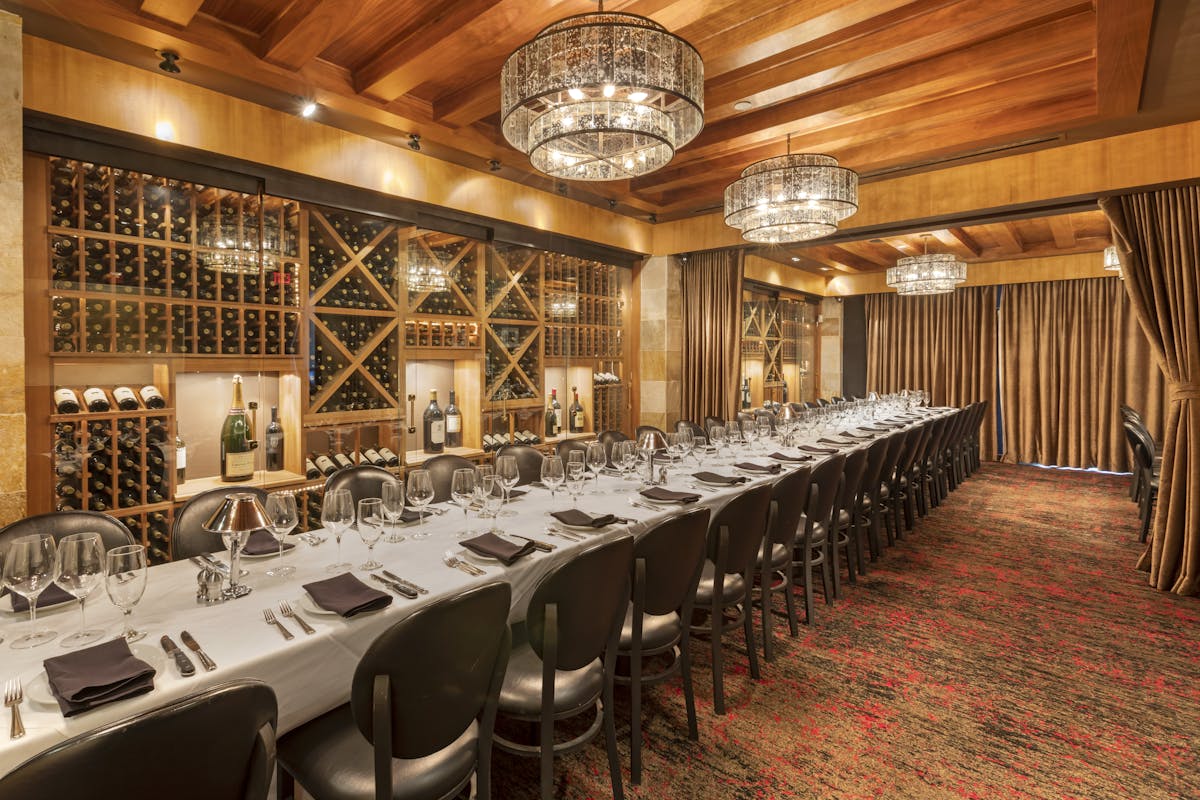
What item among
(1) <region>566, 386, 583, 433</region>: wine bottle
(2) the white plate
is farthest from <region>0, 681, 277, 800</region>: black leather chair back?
(1) <region>566, 386, 583, 433</region>: wine bottle

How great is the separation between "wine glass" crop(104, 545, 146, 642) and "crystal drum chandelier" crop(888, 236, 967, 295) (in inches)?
284

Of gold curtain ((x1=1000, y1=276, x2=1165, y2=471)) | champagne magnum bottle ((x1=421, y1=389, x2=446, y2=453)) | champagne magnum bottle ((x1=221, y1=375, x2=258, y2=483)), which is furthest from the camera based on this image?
gold curtain ((x1=1000, y1=276, x2=1165, y2=471))

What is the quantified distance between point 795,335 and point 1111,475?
15.5 feet

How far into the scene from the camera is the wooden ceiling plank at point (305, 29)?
2.70 metres

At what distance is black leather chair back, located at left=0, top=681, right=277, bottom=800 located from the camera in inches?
34.2

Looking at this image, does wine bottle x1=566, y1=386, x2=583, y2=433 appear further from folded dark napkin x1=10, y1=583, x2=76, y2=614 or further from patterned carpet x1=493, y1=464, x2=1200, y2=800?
folded dark napkin x1=10, y1=583, x2=76, y2=614

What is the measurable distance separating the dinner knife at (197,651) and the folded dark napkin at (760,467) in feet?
9.88

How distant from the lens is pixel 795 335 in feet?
33.1

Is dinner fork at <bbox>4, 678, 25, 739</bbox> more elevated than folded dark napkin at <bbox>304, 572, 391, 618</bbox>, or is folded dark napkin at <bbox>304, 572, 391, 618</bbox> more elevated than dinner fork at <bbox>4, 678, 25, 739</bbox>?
folded dark napkin at <bbox>304, 572, 391, 618</bbox>

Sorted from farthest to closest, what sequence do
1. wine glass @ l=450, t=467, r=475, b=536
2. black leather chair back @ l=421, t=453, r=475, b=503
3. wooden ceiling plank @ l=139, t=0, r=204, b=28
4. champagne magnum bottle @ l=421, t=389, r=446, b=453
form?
champagne magnum bottle @ l=421, t=389, r=446, b=453 < black leather chair back @ l=421, t=453, r=475, b=503 < wooden ceiling plank @ l=139, t=0, r=204, b=28 < wine glass @ l=450, t=467, r=475, b=536

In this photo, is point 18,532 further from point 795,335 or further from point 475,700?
point 795,335

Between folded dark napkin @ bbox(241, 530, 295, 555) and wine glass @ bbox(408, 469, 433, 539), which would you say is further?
wine glass @ bbox(408, 469, 433, 539)

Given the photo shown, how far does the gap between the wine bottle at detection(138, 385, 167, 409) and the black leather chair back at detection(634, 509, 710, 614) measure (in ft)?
9.18

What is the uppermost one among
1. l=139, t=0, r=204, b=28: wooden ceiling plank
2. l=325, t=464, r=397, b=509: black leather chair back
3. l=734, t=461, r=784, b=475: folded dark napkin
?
l=139, t=0, r=204, b=28: wooden ceiling plank
